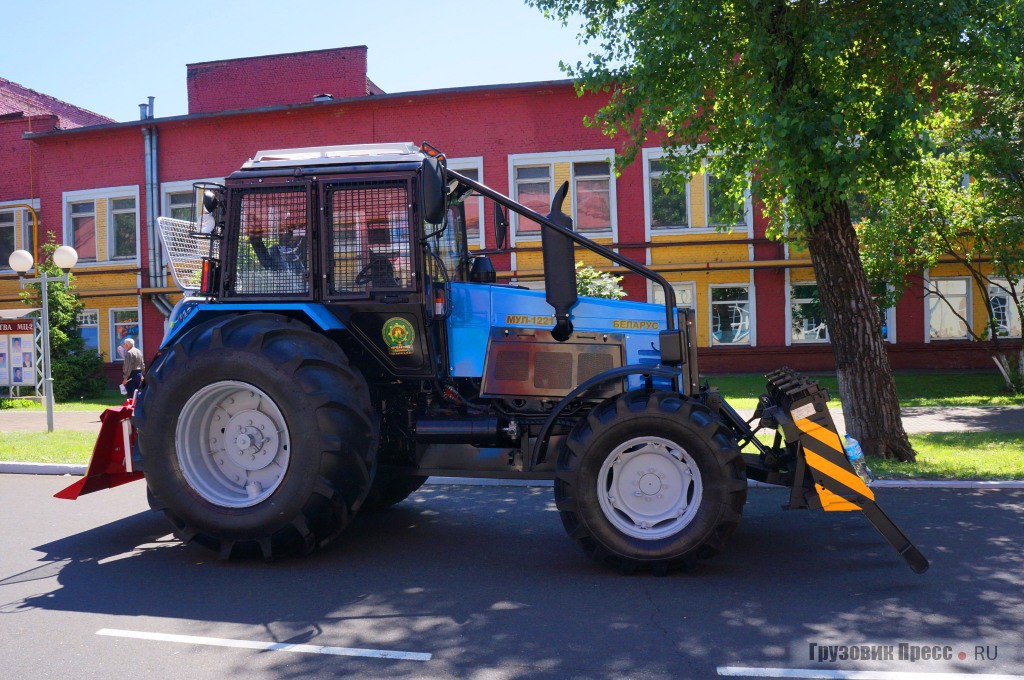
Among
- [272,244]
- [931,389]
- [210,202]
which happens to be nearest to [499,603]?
[272,244]

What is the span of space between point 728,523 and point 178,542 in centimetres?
418

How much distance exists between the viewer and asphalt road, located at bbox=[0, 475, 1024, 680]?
4059mm

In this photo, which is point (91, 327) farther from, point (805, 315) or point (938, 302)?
point (938, 302)

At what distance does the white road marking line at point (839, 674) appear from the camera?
12.4 ft

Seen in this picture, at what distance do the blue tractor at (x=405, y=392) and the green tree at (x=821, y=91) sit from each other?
373 cm

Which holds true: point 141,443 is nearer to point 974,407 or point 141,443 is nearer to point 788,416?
point 788,416

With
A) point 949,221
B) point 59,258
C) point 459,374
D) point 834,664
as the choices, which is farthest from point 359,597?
point 949,221

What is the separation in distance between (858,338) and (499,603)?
6.67m

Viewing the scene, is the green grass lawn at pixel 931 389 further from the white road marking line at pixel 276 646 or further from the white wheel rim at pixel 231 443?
the white road marking line at pixel 276 646

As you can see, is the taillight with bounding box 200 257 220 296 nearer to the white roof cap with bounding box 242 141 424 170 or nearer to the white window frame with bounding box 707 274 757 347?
the white roof cap with bounding box 242 141 424 170

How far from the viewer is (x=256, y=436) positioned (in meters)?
5.93

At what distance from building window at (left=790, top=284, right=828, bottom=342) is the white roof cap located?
62.1ft

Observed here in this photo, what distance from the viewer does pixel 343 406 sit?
5.56m

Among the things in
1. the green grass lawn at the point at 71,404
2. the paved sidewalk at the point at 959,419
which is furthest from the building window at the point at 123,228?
the paved sidewalk at the point at 959,419
